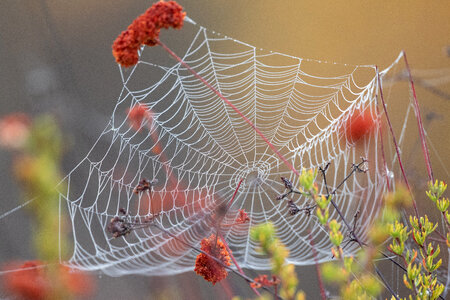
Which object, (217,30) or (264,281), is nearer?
(264,281)

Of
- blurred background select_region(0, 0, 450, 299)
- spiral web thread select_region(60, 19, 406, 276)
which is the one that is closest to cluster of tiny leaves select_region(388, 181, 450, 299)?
spiral web thread select_region(60, 19, 406, 276)

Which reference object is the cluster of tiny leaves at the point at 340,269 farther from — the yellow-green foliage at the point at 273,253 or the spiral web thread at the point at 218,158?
the spiral web thread at the point at 218,158

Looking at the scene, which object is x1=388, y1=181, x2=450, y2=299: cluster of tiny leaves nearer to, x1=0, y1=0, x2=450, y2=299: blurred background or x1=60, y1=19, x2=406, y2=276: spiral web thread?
x1=60, y1=19, x2=406, y2=276: spiral web thread

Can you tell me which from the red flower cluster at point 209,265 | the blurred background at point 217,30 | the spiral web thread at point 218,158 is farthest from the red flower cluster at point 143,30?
the blurred background at point 217,30

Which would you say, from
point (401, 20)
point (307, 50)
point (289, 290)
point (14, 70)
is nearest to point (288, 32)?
point (307, 50)

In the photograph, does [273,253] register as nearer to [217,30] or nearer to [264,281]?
[264,281]

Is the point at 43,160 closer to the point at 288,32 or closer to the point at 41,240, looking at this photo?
the point at 41,240

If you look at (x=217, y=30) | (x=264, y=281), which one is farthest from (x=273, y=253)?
(x=217, y=30)
